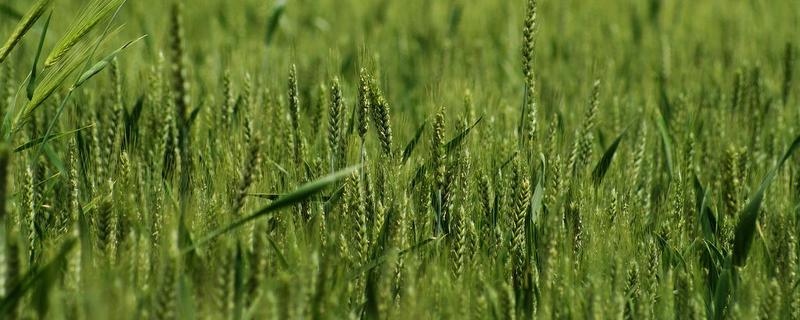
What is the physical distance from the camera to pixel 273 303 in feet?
4.81

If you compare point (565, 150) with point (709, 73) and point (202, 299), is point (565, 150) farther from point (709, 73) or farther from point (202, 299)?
point (709, 73)

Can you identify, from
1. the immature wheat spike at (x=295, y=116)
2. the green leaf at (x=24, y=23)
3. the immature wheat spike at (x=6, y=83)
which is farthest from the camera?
the immature wheat spike at (x=6, y=83)

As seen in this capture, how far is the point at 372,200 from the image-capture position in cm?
201

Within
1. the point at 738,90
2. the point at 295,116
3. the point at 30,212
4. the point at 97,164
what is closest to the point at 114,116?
the point at 97,164

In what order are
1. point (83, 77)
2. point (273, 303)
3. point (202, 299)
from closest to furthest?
1. point (273, 303)
2. point (202, 299)
3. point (83, 77)

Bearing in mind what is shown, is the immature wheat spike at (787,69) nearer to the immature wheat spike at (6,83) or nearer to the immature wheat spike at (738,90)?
the immature wheat spike at (738,90)

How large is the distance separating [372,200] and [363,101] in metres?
0.20

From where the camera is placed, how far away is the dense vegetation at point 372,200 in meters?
1.59

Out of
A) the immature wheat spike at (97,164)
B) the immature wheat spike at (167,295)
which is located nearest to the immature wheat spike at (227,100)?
the immature wheat spike at (97,164)

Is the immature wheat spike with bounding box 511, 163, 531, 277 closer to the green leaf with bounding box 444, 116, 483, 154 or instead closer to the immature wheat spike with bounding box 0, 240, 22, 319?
the green leaf with bounding box 444, 116, 483, 154

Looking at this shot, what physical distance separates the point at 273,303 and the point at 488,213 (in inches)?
28.1

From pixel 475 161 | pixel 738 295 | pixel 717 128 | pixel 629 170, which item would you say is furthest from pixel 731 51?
pixel 738 295

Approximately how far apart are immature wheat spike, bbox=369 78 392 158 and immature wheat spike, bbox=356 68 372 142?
0.05 ft

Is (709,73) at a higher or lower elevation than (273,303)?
higher
